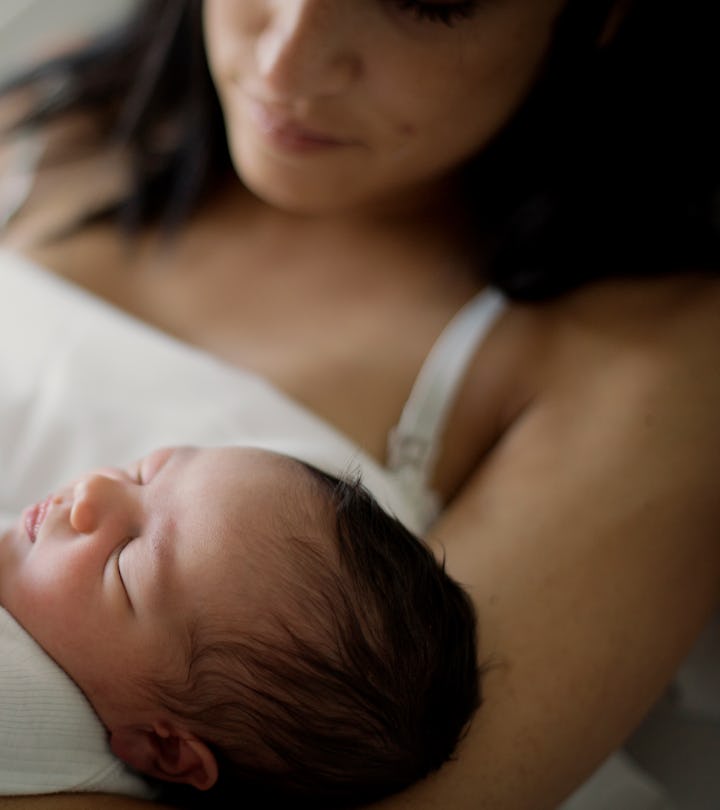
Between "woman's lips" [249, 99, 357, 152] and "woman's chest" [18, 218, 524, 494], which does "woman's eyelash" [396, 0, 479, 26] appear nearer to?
"woman's lips" [249, 99, 357, 152]

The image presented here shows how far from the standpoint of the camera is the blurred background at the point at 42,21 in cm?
173

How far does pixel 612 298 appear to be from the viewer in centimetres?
116

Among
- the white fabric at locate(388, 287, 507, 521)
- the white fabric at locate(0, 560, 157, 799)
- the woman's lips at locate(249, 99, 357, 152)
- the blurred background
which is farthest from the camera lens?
the blurred background

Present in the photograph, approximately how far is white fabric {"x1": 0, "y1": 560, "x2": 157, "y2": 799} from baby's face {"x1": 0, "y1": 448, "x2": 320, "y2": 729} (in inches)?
0.7

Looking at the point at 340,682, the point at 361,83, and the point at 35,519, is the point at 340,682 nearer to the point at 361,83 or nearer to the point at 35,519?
the point at 35,519

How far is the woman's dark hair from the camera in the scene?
3.68 ft

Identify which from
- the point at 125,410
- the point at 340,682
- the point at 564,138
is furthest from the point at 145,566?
the point at 564,138

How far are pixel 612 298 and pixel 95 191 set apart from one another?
707mm

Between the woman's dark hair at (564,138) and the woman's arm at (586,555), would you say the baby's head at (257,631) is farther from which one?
the woman's dark hair at (564,138)

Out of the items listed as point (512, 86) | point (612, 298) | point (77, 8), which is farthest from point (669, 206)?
point (77, 8)

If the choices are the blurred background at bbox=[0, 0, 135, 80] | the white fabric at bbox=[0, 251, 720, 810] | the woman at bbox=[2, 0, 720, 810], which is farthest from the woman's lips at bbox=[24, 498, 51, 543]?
the blurred background at bbox=[0, 0, 135, 80]

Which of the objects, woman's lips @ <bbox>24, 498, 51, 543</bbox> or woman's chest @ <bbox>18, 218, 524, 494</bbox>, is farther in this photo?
woman's chest @ <bbox>18, 218, 524, 494</bbox>

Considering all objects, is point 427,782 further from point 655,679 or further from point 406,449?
point 406,449

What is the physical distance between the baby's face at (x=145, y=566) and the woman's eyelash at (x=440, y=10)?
45 centimetres
